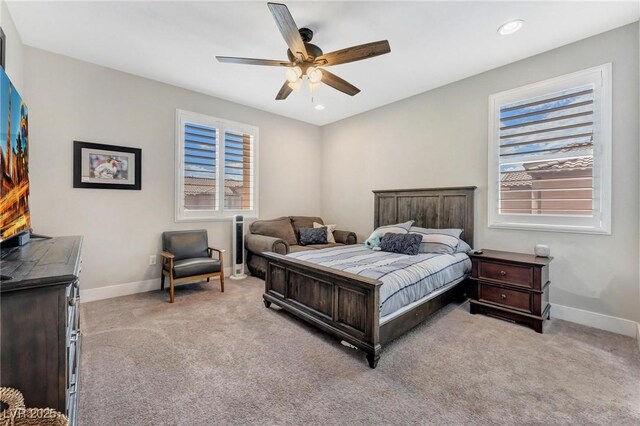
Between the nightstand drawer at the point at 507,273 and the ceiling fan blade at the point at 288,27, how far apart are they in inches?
112

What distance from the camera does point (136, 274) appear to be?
12.4 ft

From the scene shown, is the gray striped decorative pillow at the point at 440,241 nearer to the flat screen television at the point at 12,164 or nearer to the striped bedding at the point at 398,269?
the striped bedding at the point at 398,269

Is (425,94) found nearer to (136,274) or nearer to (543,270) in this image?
(543,270)

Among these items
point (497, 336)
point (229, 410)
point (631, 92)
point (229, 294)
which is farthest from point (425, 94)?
point (229, 410)

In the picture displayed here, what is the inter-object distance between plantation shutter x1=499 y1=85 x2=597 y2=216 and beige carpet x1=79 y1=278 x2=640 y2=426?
4.29ft

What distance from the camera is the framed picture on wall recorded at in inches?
131

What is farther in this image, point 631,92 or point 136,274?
point 136,274

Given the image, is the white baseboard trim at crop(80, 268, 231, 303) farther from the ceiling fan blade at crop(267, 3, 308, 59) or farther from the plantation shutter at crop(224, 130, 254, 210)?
the ceiling fan blade at crop(267, 3, 308, 59)

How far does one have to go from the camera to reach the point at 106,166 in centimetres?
352

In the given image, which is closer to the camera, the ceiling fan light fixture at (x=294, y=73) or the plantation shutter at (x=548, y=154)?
the ceiling fan light fixture at (x=294, y=73)

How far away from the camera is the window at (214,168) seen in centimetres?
416

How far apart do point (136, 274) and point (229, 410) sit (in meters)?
2.89

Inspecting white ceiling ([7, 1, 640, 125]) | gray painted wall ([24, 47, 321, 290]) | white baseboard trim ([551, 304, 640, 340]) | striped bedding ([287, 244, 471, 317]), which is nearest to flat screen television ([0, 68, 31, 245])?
gray painted wall ([24, 47, 321, 290])

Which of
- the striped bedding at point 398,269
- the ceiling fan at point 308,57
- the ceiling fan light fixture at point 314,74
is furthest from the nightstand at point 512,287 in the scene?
the ceiling fan light fixture at point 314,74
